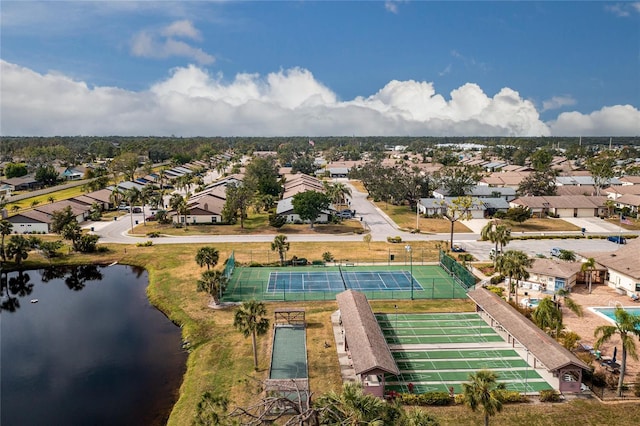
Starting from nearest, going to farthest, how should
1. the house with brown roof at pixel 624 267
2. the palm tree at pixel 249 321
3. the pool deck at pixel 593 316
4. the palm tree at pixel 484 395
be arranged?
the palm tree at pixel 484 395 → the palm tree at pixel 249 321 → the pool deck at pixel 593 316 → the house with brown roof at pixel 624 267

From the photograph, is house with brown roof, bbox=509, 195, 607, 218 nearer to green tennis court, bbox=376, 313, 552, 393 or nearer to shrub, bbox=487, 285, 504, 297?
shrub, bbox=487, 285, 504, 297

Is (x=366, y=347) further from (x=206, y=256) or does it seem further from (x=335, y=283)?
(x=206, y=256)

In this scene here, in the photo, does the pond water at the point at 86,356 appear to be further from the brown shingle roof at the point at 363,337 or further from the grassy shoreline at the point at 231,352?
the brown shingle roof at the point at 363,337

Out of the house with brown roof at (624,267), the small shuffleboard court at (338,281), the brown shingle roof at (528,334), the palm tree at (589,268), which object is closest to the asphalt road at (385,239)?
the house with brown roof at (624,267)

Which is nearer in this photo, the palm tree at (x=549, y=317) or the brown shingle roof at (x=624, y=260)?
the palm tree at (x=549, y=317)

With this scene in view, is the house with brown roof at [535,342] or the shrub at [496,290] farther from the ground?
the house with brown roof at [535,342]

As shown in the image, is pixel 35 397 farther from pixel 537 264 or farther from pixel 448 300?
pixel 537 264
